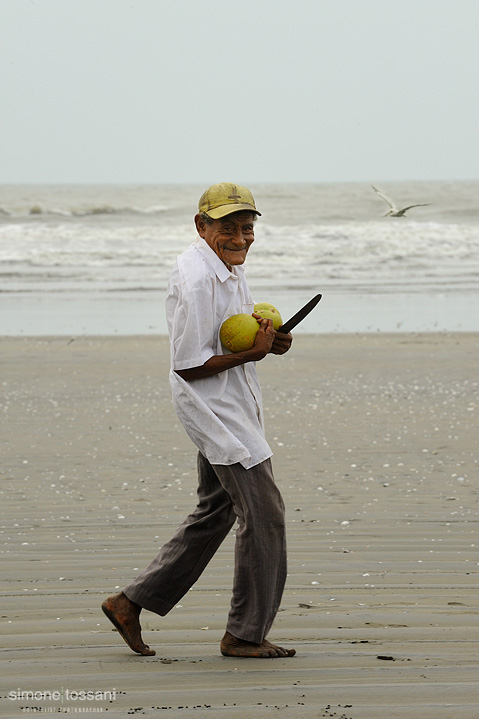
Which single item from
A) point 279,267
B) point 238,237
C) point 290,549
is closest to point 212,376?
point 238,237

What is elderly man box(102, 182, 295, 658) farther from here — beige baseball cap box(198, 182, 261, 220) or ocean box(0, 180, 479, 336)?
ocean box(0, 180, 479, 336)

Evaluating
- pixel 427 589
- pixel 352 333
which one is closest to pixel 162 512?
pixel 427 589

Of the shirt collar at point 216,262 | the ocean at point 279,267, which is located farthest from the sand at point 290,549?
the ocean at point 279,267

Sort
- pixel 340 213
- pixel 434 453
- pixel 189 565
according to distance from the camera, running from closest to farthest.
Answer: pixel 189 565
pixel 434 453
pixel 340 213

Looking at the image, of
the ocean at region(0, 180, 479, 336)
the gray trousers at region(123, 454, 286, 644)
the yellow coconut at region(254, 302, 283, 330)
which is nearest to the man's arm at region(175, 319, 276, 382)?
the yellow coconut at region(254, 302, 283, 330)

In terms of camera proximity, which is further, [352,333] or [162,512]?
[352,333]

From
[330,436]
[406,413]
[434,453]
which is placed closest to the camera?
[434,453]

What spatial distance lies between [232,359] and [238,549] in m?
0.64

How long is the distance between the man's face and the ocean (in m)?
11.6

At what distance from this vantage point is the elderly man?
11.1 ft

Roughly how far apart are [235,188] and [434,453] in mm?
4402

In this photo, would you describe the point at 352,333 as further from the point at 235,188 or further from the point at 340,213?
the point at 340,213

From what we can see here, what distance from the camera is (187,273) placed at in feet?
11.1

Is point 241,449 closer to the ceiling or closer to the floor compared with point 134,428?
closer to the ceiling
